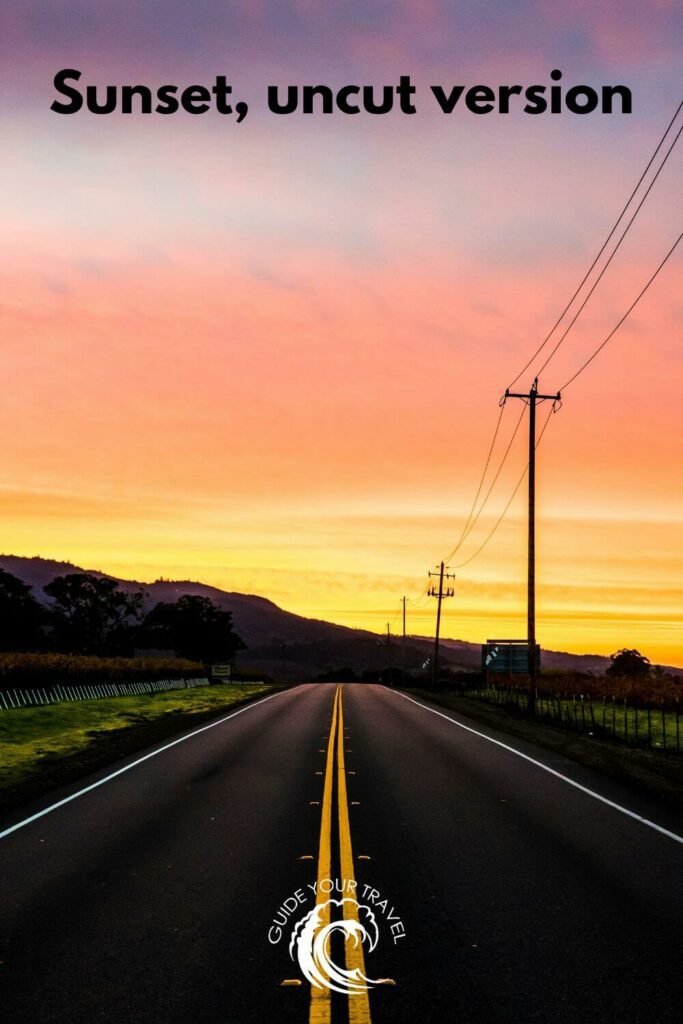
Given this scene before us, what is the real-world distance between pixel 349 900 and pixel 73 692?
147 feet

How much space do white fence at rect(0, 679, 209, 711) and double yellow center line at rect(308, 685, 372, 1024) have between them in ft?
84.0

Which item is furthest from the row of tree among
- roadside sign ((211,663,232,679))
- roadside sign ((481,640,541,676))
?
roadside sign ((481,640,541,676))

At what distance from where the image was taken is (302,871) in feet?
30.3

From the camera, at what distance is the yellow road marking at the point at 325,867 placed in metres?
5.73

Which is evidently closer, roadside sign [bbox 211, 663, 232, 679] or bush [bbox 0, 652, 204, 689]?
bush [bbox 0, 652, 204, 689]

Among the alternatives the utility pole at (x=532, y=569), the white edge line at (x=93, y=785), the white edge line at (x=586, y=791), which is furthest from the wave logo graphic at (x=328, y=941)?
the utility pole at (x=532, y=569)

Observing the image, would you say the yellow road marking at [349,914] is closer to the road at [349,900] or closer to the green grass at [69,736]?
the road at [349,900]

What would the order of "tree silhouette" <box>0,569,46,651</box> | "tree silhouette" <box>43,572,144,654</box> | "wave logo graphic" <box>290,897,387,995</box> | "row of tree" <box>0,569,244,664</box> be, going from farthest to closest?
"tree silhouette" <box>43,572,144,654</box>, "row of tree" <box>0,569,244,664</box>, "tree silhouette" <box>0,569,46,651</box>, "wave logo graphic" <box>290,897,387,995</box>

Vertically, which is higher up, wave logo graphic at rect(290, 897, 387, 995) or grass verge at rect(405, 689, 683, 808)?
grass verge at rect(405, 689, 683, 808)

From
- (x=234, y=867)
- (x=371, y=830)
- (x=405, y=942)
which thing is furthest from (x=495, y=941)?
(x=371, y=830)

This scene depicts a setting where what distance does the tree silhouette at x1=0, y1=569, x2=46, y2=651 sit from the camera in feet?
350

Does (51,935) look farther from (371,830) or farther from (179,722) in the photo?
(179,722)

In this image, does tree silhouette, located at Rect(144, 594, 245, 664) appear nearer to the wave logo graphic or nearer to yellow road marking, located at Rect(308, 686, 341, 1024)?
yellow road marking, located at Rect(308, 686, 341, 1024)

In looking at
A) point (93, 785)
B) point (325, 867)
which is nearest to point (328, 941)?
point (325, 867)
